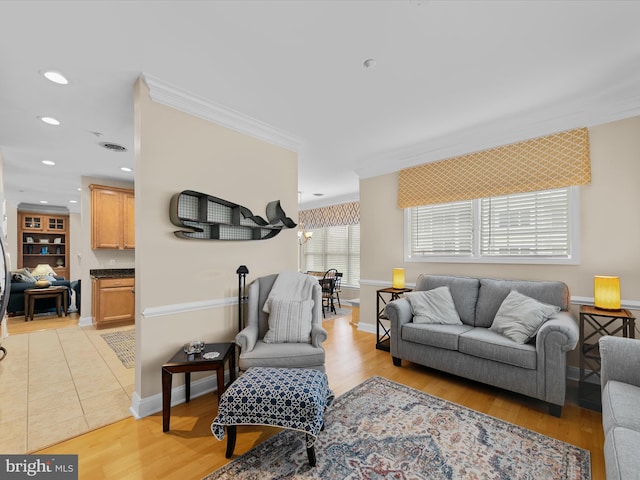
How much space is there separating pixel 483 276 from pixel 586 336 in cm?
106

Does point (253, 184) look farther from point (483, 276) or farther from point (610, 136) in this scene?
point (610, 136)

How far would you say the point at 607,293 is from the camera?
101 inches

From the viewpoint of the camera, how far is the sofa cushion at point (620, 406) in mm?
1425

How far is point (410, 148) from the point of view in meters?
4.02

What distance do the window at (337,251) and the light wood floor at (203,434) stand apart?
4465 mm

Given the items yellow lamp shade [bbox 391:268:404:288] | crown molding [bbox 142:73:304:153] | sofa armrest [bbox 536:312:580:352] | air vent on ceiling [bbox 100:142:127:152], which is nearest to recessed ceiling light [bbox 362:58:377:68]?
crown molding [bbox 142:73:304:153]

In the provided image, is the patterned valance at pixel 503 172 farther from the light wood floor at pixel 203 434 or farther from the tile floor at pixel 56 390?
the tile floor at pixel 56 390

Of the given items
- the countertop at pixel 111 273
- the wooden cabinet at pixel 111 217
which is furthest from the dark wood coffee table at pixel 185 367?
the wooden cabinet at pixel 111 217

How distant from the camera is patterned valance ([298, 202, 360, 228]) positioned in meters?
7.24

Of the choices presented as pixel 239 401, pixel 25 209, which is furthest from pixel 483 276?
pixel 25 209

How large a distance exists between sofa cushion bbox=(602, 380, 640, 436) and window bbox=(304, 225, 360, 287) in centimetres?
575

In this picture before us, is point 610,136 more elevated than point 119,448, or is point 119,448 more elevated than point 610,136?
point 610,136

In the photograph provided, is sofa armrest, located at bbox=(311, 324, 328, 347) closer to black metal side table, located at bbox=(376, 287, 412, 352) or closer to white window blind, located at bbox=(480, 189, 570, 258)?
black metal side table, located at bbox=(376, 287, 412, 352)

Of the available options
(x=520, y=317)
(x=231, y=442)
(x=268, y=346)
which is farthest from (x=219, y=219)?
(x=520, y=317)
